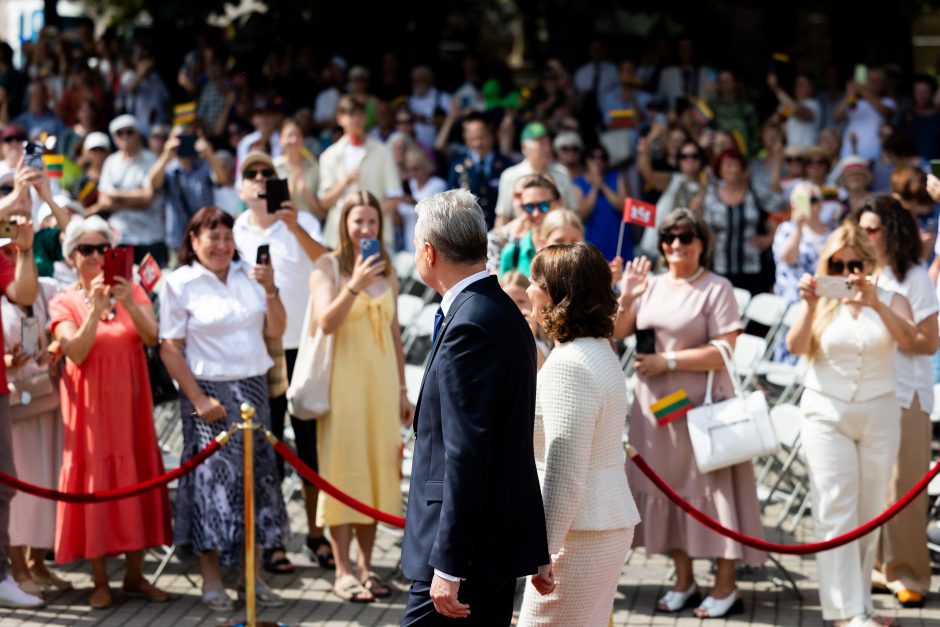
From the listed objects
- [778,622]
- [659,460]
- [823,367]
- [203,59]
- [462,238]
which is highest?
[203,59]

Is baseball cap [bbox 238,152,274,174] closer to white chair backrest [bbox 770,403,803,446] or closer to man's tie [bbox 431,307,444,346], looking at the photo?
white chair backrest [bbox 770,403,803,446]

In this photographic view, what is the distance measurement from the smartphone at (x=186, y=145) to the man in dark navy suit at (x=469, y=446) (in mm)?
7812

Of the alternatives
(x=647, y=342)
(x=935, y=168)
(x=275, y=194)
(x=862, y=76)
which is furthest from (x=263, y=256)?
(x=862, y=76)

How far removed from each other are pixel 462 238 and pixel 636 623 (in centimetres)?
314

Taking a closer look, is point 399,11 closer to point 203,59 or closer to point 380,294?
point 203,59

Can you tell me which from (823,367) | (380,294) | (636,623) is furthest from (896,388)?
(380,294)

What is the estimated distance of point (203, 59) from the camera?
15656mm

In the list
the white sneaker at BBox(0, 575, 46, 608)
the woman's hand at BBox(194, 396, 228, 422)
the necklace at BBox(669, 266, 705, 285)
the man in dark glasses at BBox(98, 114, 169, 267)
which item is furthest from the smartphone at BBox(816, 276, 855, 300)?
the man in dark glasses at BBox(98, 114, 169, 267)

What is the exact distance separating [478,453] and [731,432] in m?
2.82

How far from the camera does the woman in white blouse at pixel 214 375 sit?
6.93 m

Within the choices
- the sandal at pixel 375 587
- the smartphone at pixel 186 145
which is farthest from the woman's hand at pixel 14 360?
the smartphone at pixel 186 145

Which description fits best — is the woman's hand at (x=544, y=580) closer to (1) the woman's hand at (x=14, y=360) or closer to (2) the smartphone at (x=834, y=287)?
(2) the smartphone at (x=834, y=287)

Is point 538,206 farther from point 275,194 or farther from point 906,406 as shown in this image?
point 906,406

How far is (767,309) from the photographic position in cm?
1046
